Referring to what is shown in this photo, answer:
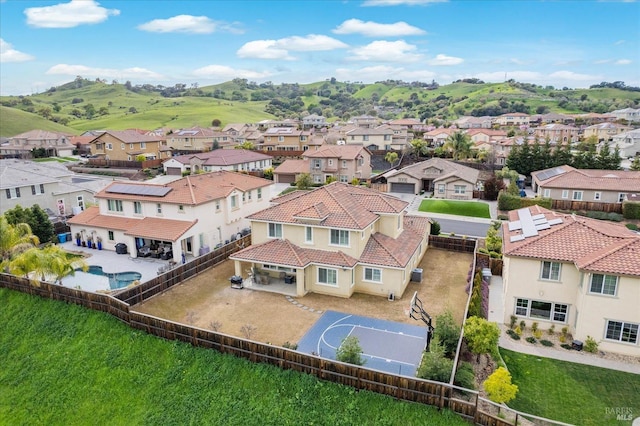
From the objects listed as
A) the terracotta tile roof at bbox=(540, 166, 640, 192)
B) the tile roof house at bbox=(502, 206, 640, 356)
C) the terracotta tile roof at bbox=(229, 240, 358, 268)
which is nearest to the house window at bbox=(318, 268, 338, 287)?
the terracotta tile roof at bbox=(229, 240, 358, 268)

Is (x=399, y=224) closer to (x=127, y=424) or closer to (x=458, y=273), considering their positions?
(x=458, y=273)

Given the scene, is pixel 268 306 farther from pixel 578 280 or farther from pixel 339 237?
pixel 578 280

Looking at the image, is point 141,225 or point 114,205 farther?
point 114,205

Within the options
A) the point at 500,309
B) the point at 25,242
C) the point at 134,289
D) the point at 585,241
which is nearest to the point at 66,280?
the point at 25,242

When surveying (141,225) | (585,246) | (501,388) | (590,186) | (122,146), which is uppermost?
(122,146)

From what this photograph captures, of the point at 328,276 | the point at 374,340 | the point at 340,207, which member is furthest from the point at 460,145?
the point at 374,340

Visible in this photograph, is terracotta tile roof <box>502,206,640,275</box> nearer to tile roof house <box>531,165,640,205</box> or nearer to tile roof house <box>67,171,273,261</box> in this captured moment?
tile roof house <box>67,171,273,261</box>
